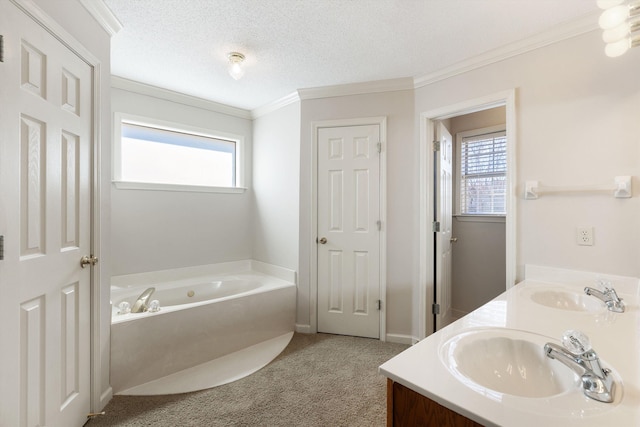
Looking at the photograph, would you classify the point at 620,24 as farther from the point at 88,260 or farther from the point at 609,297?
the point at 88,260

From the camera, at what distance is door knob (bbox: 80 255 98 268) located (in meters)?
1.60

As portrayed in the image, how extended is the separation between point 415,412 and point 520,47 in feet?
7.54

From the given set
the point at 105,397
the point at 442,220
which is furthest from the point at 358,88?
the point at 105,397

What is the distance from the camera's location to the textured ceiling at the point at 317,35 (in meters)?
1.69

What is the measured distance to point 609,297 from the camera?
4.30 ft

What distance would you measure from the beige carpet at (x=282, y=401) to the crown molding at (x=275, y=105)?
2442 mm

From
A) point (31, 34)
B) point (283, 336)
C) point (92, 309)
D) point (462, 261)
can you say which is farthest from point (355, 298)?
point (31, 34)

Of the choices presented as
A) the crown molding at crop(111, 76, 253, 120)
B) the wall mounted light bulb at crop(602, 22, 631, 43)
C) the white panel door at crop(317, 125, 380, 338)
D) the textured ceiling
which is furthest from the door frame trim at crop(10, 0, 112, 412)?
the wall mounted light bulb at crop(602, 22, 631, 43)

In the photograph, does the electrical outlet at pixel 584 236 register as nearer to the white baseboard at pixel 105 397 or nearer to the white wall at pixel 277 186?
the white wall at pixel 277 186

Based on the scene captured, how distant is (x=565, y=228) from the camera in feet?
5.89

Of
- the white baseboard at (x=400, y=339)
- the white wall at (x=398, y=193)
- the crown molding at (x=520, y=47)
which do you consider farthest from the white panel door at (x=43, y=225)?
the crown molding at (x=520, y=47)

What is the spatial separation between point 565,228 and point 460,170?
1.59m

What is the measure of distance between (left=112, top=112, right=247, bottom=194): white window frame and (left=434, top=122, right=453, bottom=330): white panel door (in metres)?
2.21

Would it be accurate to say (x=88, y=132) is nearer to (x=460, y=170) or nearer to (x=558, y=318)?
(x=558, y=318)
